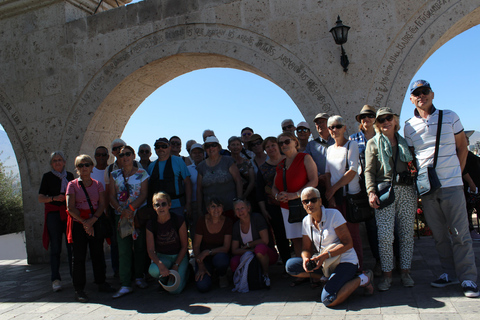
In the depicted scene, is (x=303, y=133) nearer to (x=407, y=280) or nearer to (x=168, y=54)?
(x=407, y=280)

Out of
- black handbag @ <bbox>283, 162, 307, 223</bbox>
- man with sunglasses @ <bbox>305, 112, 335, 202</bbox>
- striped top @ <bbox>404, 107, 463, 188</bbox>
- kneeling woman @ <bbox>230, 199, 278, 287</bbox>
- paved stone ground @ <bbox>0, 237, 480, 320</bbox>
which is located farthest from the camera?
man with sunglasses @ <bbox>305, 112, 335, 202</bbox>

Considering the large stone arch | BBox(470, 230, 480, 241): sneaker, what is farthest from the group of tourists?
BBox(470, 230, 480, 241): sneaker

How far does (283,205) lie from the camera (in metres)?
4.17

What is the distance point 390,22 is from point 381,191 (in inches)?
108

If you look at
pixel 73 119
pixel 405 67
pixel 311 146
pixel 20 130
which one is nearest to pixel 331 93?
pixel 405 67

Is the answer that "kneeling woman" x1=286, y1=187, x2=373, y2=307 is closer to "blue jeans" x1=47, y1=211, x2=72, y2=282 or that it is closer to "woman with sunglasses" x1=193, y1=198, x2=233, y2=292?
"woman with sunglasses" x1=193, y1=198, x2=233, y2=292

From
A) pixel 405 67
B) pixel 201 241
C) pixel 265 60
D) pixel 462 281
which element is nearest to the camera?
pixel 462 281

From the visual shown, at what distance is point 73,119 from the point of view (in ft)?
22.5

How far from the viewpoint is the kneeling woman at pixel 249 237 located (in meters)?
4.20

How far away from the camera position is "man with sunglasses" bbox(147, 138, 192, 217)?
4703 millimetres

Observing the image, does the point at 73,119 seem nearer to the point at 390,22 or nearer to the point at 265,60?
the point at 265,60

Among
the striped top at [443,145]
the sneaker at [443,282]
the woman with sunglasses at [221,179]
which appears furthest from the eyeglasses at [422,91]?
the woman with sunglasses at [221,179]

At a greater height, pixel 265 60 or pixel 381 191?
pixel 265 60

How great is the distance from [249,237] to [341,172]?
1.17 meters
